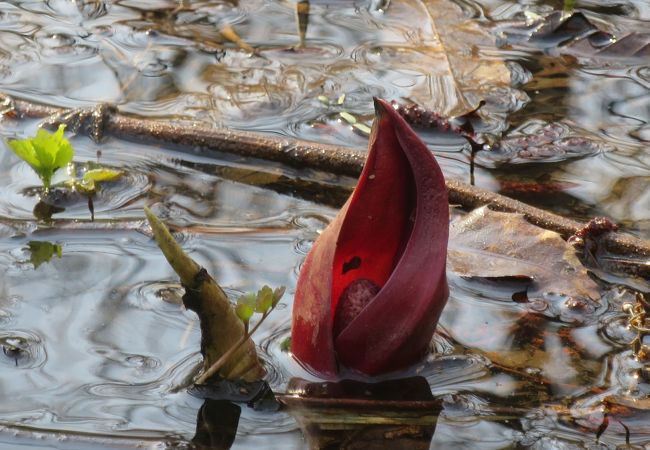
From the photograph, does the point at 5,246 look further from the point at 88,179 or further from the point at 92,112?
the point at 92,112

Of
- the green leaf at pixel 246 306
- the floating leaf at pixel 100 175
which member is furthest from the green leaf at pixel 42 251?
the green leaf at pixel 246 306

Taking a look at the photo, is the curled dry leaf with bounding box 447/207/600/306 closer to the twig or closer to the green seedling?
the twig

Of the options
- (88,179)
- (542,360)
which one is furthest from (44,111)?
(542,360)

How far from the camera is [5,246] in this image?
2.88 m

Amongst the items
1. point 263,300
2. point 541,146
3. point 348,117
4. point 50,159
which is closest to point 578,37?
point 541,146

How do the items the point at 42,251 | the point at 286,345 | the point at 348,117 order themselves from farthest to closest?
the point at 348,117
the point at 42,251
the point at 286,345

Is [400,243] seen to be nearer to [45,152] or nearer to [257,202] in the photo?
[257,202]

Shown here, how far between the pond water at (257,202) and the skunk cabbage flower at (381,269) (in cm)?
13

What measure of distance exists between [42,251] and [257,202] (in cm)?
66

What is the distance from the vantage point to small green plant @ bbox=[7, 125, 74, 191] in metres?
3.01

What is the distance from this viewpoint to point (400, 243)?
237 centimetres

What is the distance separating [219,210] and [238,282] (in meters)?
0.44

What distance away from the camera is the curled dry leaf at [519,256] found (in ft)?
9.35

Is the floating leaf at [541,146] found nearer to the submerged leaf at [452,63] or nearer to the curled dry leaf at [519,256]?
the submerged leaf at [452,63]
